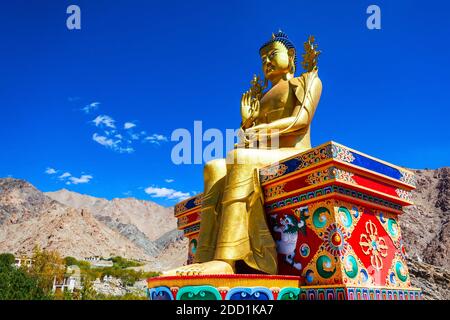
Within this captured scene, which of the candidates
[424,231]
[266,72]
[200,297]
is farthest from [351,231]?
[424,231]

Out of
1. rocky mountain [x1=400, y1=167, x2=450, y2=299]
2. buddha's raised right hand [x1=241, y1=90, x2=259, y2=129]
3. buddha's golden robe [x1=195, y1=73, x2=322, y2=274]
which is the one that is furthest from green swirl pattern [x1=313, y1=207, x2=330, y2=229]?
rocky mountain [x1=400, y1=167, x2=450, y2=299]

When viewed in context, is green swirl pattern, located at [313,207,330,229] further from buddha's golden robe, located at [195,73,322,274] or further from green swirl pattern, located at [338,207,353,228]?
buddha's golden robe, located at [195,73,322,274]

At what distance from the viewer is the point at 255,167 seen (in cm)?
478

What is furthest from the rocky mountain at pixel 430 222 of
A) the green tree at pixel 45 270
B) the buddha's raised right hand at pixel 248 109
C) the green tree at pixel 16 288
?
the green tree at pixel 45 270

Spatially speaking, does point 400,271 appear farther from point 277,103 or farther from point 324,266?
point 277,103

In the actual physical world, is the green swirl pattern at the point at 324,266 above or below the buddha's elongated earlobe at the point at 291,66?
below

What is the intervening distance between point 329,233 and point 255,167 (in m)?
1.15

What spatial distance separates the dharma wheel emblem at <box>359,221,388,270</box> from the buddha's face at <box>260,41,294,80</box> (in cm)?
270

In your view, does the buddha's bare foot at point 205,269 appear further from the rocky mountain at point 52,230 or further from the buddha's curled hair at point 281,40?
the rocky mountain at point 52,230

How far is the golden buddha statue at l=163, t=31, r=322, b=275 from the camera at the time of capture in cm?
438

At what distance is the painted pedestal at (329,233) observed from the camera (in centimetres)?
379

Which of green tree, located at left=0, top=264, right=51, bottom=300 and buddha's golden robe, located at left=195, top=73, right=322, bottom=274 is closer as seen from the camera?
buddha's golden robe, located at left=195, top=73, right=322, bottom=274

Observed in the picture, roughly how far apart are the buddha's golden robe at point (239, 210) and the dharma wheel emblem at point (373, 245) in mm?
903
